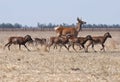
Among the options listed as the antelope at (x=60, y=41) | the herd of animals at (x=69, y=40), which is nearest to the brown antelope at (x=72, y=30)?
the herd of animals at (x=69, y=40)

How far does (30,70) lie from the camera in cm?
2136

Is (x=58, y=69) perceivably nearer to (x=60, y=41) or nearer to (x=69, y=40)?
(x=69, y=40)

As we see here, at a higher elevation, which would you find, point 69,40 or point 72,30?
point 72,30

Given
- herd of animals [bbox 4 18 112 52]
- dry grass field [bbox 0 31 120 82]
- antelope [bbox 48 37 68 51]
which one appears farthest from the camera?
antelope [bbox 48 37 68 51]

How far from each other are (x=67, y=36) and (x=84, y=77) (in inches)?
629

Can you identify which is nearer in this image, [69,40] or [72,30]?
[69,40]

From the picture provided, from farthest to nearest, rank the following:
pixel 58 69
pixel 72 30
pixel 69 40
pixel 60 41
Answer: pixel 72 30 < pixel 60 41 < pixel 69 40 < pixel 58 69

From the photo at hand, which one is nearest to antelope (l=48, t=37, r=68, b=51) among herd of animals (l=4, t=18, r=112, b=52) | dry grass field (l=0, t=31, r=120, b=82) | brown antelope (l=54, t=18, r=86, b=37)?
herd of animals (l=4, t=18, r=112, b=52)

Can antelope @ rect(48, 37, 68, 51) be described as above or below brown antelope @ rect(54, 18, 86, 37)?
below

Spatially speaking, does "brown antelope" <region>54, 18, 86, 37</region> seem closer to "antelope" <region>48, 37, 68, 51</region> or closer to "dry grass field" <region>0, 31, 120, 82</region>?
"antelope" <region>48, 37, 68, 51</region>

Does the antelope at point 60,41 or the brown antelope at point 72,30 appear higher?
the brown antelope at point 72,30

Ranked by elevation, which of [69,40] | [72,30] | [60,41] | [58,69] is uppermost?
[72,30]

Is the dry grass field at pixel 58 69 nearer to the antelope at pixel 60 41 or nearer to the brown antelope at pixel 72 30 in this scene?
the antelope at pixel 60 41

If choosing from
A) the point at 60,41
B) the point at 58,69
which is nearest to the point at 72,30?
the point at 60,41
